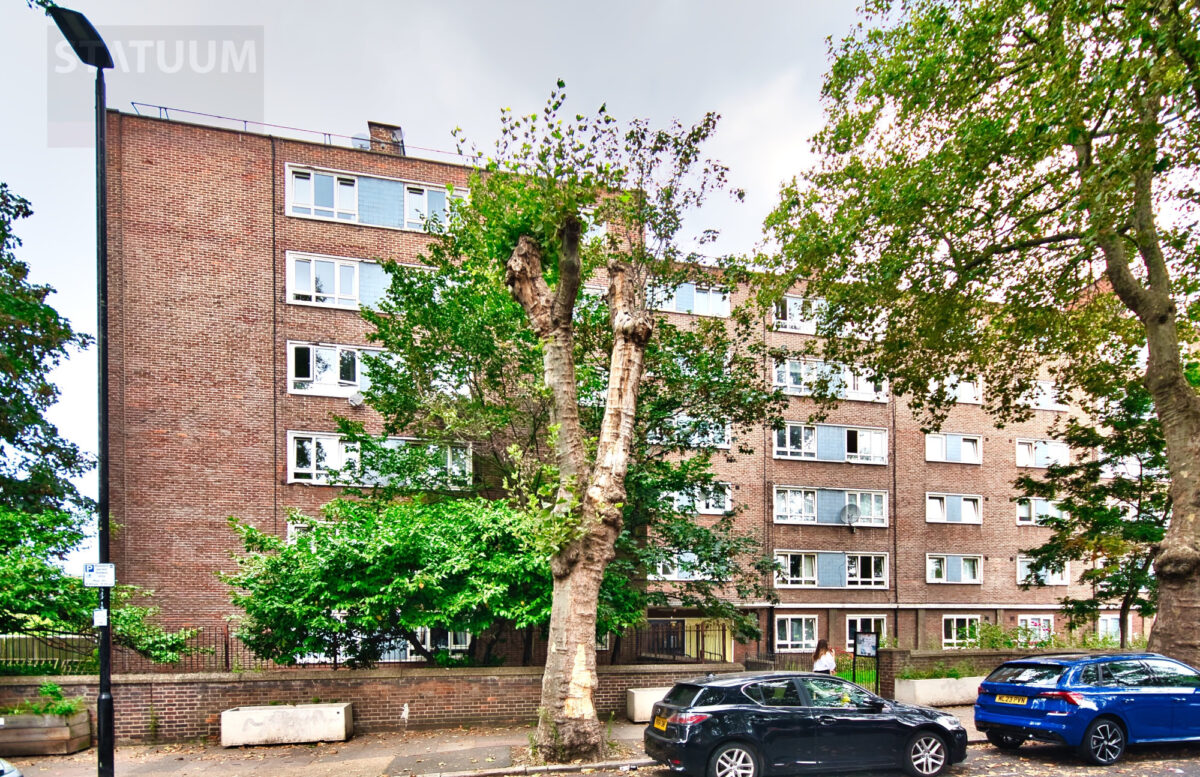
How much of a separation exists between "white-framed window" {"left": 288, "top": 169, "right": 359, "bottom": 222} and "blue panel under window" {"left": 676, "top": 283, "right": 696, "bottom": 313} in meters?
12.3

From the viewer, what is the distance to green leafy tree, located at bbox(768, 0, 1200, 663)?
12289 mm

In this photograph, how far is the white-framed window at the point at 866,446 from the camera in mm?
30047

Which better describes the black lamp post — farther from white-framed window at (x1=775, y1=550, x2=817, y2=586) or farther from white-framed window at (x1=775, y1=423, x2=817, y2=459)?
white-framed window at (x1=775, y1=423, x2=817, y2=459)

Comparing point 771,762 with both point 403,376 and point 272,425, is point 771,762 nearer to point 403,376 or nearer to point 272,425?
point 403,376

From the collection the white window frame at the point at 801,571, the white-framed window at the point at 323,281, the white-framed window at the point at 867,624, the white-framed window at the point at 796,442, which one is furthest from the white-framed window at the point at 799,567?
the white-framed window at the point at 323,281

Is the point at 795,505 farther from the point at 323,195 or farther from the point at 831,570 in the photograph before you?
the point at 323,195

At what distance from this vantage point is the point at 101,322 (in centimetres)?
937

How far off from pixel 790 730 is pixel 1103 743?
478 cm

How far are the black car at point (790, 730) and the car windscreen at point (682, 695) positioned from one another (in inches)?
0.7

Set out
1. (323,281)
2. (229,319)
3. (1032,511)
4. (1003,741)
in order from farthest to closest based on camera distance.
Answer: (1032,511)
(323,281)
(229,319)
(1003,741)

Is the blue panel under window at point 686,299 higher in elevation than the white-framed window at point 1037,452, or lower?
higher

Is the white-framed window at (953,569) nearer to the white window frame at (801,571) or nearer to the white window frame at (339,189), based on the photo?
the white window frame at (801,571)

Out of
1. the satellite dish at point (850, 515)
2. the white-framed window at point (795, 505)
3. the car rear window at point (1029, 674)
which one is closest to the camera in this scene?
the car rear window at point (1029, 674)

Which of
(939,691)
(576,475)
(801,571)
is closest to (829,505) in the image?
(801,571)
